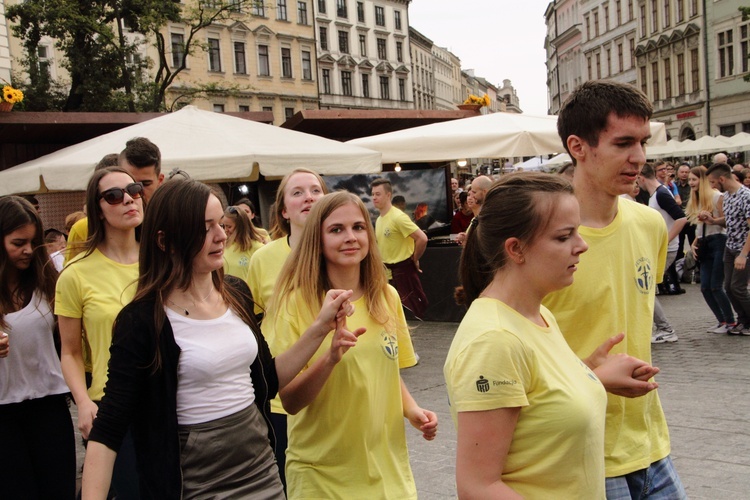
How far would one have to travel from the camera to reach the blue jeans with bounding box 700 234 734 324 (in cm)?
961

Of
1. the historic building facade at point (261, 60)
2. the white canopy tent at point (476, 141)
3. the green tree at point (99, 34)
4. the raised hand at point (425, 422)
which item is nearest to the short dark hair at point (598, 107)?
the raised hand at point (425, 422)

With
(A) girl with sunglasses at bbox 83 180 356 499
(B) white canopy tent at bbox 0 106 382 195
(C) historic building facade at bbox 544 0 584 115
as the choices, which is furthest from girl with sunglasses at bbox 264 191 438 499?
(C) historic building facade at bbox 544 0 584 115

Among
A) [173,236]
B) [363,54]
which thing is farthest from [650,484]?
[363,54]

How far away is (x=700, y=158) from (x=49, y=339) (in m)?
39.7

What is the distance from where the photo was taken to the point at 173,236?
8.82 feet

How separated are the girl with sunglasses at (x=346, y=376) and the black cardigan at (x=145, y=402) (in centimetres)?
64

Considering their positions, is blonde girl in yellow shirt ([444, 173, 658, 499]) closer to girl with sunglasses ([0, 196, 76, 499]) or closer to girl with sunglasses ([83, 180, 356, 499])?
girl with sunglasses ([83, 180, 356, 499])

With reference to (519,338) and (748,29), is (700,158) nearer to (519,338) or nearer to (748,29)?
(748,29)

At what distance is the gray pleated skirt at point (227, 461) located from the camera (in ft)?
8.26

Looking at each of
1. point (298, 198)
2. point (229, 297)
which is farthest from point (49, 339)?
point (229, 297)

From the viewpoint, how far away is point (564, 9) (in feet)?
281

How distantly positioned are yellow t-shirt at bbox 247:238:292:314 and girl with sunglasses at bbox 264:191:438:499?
0.90 metres

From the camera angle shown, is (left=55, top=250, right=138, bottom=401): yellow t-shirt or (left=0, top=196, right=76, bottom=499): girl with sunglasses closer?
(left=55, top=250, right=138, bottom=401): yellow t-shirt

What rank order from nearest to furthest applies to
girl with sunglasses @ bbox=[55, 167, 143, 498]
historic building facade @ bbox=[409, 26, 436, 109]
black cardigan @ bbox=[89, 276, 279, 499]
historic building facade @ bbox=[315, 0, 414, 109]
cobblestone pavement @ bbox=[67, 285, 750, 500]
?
1. black cardigan @ bbox=[89, 276, 279, 499]
2. girl with sunglasses @ bbox=[55, 167, 143, 498]
3. cobblestone pavement @ bbox=[67, 285, 750, 500]
4. historic building facade @ bbox=[315, 0, 414, 109]
5. historic building facade @ bbox=[409, 26, 436, 109]
